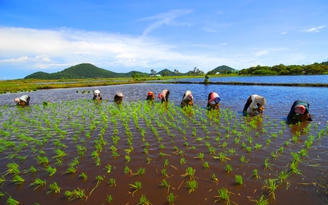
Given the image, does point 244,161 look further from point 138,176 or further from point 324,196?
point 138,176

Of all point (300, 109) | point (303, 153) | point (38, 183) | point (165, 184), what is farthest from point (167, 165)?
point (300, 109)

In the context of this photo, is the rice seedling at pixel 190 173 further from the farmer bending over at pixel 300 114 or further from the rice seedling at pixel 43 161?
the farmer bending over at pixel 300 114

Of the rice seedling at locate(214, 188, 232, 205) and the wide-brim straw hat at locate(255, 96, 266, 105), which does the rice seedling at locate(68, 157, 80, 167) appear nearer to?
the rice seedling at locate(214, 188, 232, 205)

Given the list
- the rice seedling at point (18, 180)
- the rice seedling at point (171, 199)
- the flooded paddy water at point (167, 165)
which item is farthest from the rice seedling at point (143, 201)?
the rice seedling at point (18, 180)

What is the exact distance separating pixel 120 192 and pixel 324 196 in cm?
442

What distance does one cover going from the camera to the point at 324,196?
385cm

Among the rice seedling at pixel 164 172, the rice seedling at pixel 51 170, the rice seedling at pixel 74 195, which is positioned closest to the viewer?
the rice seedling at pixel 74 195

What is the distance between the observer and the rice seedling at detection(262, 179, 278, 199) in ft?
13.1

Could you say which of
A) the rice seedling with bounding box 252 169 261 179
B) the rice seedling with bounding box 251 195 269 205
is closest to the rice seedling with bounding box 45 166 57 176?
the rice seedling with bounding box 251 195 269 205

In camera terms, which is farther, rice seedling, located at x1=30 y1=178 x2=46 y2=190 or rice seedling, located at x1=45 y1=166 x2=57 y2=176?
rice seedling, located at x1=45 y1=166 x2=57 y2=176

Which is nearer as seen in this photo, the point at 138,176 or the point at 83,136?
the point at 138,176

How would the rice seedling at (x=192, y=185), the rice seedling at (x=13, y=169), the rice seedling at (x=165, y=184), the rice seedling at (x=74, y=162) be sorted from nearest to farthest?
the rice seedling at (x=192, y=185) → the rice seedling at (x=165, y=184) → the rice seedling at (x=13, y=169) → the rice seedling at (x=74, y=162)

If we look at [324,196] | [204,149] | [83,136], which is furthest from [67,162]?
[324,196]

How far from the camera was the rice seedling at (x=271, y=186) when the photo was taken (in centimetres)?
399
